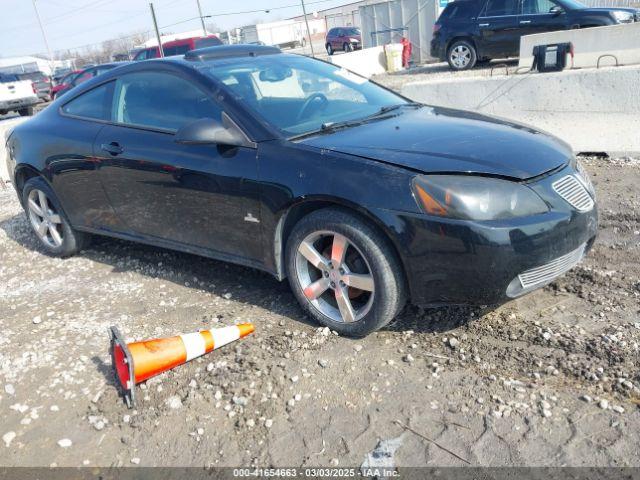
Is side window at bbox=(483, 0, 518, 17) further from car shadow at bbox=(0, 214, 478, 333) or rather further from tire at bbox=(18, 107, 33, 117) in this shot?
tire at bbox=(18, 107, 33, 117)

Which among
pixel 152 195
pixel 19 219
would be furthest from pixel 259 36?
pixel 152 195

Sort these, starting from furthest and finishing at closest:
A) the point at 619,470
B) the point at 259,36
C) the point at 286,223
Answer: the point at 259,36 < the point at 286,223 < the point at 619,470

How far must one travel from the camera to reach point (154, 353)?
3.20 metres

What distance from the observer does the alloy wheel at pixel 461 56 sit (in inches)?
623

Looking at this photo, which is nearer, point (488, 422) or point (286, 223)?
point (488, 422)

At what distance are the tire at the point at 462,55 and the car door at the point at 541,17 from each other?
4.90ft

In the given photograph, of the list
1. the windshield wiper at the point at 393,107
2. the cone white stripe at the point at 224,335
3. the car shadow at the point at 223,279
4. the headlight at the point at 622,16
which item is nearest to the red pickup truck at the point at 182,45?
the headlight at the point at 622,16

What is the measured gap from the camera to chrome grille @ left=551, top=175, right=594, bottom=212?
307cm

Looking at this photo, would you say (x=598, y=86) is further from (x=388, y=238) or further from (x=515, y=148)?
(x=388, y=238)

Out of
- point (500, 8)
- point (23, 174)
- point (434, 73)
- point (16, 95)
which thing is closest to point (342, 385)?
point (23, 174)

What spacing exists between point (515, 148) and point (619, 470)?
1707mm

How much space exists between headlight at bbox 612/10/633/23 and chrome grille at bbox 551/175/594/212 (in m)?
12.3

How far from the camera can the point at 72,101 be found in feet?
15.9

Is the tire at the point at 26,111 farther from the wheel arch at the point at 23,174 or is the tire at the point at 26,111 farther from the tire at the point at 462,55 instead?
the wheel arch at the point at 23,174
